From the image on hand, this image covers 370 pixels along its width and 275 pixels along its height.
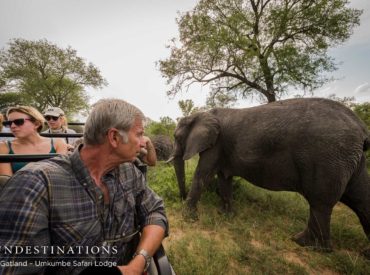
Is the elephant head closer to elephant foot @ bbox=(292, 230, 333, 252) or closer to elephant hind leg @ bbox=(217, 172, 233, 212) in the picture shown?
elephant hind leg @ bbox=(217, 172, 233, 212)

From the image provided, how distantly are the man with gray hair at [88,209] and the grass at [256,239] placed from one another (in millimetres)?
1606

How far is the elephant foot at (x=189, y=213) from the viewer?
4634mm

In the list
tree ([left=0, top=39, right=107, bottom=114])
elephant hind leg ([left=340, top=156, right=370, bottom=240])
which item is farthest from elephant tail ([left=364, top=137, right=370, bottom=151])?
tree ([left=0, top=39, right=107, bottom=114])

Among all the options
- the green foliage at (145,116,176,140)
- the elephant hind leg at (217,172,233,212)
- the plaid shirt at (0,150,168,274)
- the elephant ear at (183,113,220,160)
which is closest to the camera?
the plaid shirt at (0,150,168,274)

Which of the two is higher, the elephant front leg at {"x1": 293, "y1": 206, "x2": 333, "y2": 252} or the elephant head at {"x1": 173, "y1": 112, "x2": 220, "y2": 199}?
the elephant head at {"x1": 173, "y1": 112, "x2": 220, "y2": 199}

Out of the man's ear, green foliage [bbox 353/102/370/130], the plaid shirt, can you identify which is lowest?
the plaid shirt

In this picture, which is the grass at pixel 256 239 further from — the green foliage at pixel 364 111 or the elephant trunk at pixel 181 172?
the green foliage at pixel 364 111

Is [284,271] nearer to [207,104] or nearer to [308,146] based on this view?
[308,146]

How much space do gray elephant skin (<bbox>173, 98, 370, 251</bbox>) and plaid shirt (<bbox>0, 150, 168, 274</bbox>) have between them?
2658 millimetres

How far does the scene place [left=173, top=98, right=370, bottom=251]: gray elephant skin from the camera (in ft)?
11.0

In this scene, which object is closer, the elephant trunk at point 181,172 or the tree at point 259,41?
the elephant trunk at point 181,172

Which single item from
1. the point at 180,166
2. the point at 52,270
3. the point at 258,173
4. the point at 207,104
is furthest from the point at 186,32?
the point at 52,270

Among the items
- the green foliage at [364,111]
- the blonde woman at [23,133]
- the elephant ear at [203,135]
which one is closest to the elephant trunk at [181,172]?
the elephant ear at [203,135]

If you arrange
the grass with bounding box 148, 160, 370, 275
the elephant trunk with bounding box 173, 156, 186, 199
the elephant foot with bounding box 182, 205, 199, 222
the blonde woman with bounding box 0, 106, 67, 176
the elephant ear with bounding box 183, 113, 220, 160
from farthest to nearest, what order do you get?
the elephant trunk with bounding box 173, 156, 186, 199 < the elephant ear with bounding box 183, 113, 220, 160 < the elephant foot with bounding box 182, 205, 199, 222 < the grass with bounding box 148, 160, 370, 275 < the blonde woman with bounding box 0, 106, 67, 176
